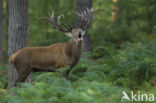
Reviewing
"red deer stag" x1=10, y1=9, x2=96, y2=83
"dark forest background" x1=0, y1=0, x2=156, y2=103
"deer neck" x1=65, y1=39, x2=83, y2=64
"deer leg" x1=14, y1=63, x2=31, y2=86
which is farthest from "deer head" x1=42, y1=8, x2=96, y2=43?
"deer leg" x1=14, y1=63, x2=31, y2=86

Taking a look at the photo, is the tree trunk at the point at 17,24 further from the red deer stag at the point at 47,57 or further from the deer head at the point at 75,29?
the deer head at the point at 75,29

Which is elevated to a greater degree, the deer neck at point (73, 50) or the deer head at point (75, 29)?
the deer head at point (75, 29)

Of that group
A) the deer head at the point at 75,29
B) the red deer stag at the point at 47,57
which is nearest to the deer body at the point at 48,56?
the red deer stag at the point at 47,57

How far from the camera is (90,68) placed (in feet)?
30.0

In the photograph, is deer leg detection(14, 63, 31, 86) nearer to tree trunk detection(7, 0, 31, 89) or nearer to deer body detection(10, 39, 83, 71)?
deer body detection(10, 39, 83, 71)

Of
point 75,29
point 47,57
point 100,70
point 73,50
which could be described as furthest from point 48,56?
point 100,70

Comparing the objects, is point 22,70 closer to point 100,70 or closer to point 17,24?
point 17,24

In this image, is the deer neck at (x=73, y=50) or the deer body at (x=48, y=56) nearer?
the deer body at (x=48, y=56)

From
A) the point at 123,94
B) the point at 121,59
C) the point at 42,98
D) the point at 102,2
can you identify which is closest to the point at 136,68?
the point at 121,59

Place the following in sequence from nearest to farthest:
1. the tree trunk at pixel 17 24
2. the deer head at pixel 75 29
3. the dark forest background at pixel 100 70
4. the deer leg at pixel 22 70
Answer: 1. the dark forest background at pixel 100 70
2. the deer leg at pixel 22 70
3. the tree trunk at pixel 17 24
4. the deer head at pixel 75 29

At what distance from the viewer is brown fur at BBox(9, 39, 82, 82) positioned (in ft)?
26.7

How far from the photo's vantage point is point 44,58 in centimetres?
837

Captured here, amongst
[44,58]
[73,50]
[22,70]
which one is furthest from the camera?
[73,50]

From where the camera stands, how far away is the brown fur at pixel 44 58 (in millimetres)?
8141
